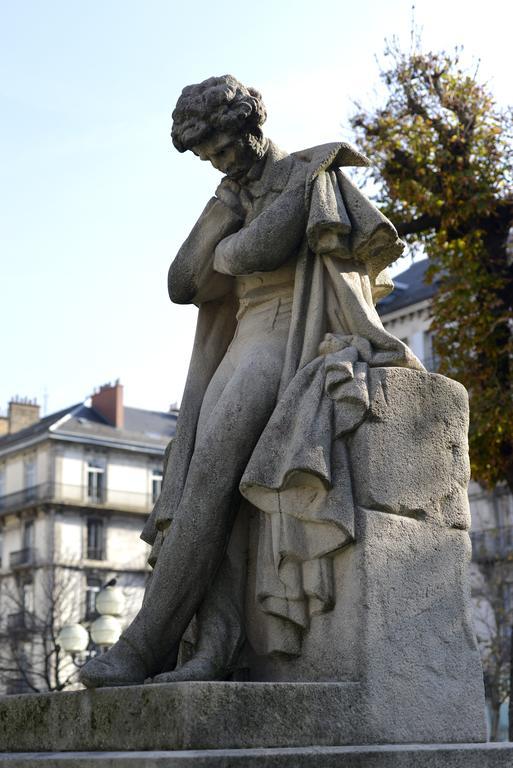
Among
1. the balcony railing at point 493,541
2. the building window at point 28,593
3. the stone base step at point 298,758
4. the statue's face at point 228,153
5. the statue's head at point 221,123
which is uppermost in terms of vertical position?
the building window at point 28,593

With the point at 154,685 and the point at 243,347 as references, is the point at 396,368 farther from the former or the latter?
the point at 154,685

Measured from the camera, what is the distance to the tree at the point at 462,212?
57.2 feet

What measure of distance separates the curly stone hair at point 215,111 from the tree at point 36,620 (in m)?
33.2

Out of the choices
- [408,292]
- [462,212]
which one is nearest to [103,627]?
[462,212]

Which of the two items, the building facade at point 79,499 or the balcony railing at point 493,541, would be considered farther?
the building facade at point 79,499

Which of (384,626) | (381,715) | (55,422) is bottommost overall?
(381,715)

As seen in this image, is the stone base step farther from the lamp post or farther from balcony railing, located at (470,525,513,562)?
balcony railing, located at (470,525,513,562)

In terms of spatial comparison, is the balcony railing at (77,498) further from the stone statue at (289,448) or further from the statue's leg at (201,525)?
the statue's leg at (201,525)

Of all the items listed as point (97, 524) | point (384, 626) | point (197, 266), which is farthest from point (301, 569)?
point (97, 524)

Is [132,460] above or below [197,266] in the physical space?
above

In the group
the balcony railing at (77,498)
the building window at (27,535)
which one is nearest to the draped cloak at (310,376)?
the balcony railing at (77,498)

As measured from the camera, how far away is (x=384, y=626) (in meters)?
5.06

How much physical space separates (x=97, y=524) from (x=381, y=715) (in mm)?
56095

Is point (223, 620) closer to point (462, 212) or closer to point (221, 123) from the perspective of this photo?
point (221, 123)
